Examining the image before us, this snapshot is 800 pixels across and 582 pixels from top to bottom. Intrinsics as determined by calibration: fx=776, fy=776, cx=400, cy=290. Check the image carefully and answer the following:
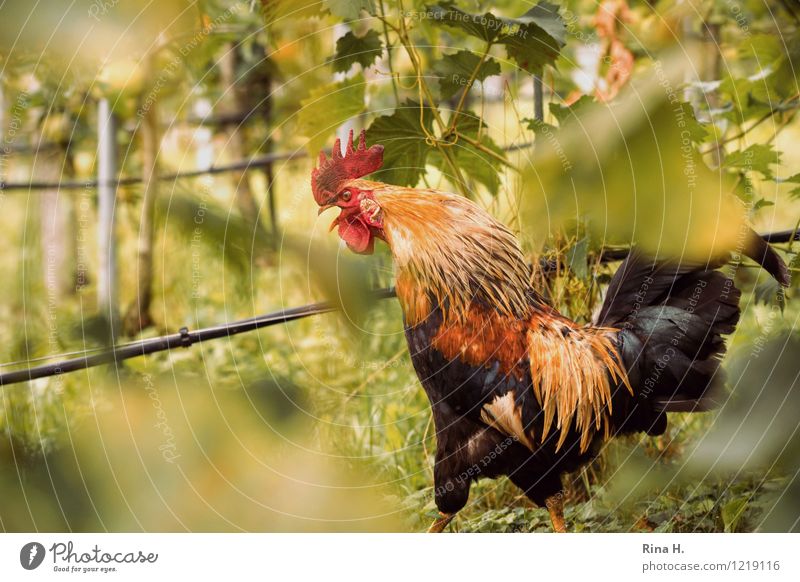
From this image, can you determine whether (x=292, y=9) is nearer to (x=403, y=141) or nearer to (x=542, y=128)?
(x=403, y=141)

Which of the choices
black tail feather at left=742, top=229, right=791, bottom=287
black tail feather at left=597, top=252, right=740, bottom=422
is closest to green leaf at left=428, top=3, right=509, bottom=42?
black tail feather at left=597, top=252, right=740, bottom=422

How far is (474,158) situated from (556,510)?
30.1 inches

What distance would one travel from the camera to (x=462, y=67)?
1628 mm

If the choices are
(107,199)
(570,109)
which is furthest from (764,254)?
(107,199)

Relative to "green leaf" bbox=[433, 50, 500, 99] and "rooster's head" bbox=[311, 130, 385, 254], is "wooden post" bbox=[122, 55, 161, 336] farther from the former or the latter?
"green leaf" bbox=[433, 50, 500, 99]

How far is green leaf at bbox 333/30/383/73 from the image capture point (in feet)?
5.37

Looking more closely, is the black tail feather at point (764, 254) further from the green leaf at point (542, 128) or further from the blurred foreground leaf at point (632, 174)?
the green leaf at point (542, 128)

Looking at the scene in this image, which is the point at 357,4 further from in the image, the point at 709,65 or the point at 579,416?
the point at 709,65

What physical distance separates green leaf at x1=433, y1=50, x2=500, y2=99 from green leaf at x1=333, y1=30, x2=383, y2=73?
0.14 m

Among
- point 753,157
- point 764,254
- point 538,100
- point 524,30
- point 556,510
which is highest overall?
point 524,30
